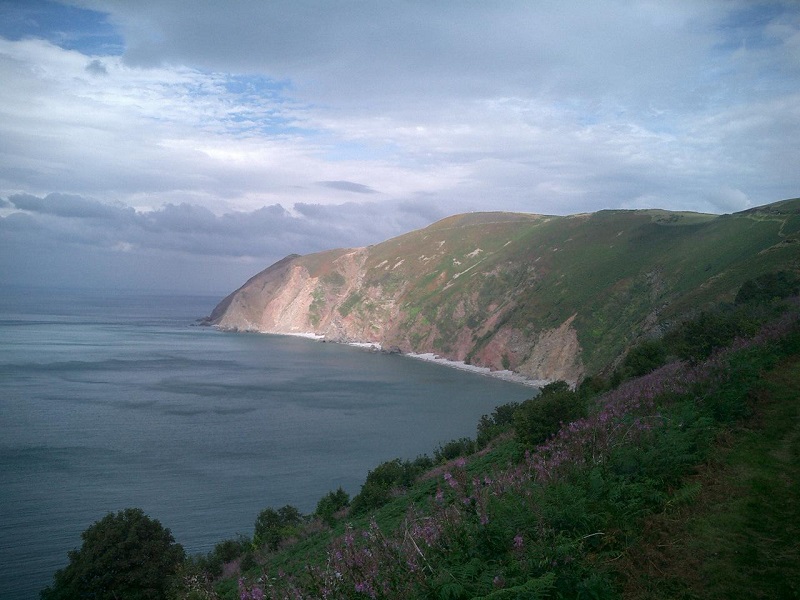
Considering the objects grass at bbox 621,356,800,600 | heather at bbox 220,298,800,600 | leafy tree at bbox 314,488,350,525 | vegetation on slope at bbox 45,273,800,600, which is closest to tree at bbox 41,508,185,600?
leafy tree at bbox 314,488,350,525

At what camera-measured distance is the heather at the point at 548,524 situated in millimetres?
4059

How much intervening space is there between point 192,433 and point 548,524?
141 ft

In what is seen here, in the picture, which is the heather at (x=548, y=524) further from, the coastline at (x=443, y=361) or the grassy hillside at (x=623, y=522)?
the coastline at (x=443, y=361)

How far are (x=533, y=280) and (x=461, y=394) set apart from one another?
38.6 metres

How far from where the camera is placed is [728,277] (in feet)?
134

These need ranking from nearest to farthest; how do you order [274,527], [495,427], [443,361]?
[274,527] < [495,427] < [443,361]

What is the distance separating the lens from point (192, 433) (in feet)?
141

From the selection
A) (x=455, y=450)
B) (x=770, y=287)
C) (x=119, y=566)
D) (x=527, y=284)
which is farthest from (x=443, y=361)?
(x=119, y=566)

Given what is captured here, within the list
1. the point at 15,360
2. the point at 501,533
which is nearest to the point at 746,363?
the point at 501,533

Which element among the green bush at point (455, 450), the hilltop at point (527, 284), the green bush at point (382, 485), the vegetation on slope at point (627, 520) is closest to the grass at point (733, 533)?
the vegetation on slope at point (627, 520)

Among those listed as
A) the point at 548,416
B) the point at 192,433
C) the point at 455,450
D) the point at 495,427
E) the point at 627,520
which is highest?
the point at 627,520

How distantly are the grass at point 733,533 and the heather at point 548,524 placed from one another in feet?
0.47

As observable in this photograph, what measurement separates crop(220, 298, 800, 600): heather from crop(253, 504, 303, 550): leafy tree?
43.3ft

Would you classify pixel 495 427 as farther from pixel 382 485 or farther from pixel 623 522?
pixel 623 522
